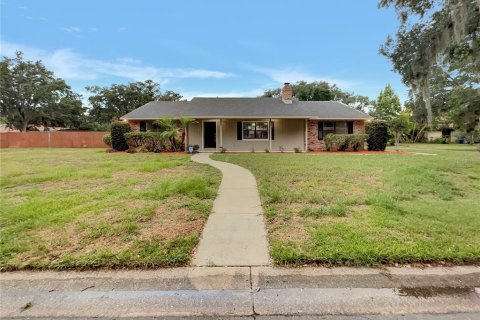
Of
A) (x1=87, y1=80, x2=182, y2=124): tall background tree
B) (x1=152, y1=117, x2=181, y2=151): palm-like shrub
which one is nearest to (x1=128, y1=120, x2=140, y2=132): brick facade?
(x1=152, y1=117, x2=181, y2=151): palm-like shrub

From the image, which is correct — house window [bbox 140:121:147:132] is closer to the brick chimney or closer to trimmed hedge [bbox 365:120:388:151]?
the brick chimney

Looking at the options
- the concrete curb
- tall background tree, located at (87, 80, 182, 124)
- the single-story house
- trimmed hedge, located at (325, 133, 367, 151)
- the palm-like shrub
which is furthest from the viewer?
tall background tree, located at (87, 80, 182, 124)

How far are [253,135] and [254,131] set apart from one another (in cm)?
28

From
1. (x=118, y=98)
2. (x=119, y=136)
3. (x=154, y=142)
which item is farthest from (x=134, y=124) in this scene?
(x=118, y=98)

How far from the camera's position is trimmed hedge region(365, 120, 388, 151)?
18625 millimetres

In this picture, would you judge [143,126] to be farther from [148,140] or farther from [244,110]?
[244,110]

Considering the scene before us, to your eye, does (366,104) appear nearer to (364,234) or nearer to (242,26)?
(242,26)

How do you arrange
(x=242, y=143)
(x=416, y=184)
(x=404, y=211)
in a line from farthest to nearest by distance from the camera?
1. (x=242, y=143)
2. (x=416, y=184)
3. (x=404, y=211)

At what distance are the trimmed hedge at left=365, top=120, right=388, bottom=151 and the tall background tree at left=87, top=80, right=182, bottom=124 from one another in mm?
29484

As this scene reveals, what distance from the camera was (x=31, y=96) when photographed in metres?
32.8

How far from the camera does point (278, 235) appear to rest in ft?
12.8

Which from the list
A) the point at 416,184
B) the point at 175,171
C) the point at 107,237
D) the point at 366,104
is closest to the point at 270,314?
the point at 107,237

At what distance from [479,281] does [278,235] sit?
2201 mm

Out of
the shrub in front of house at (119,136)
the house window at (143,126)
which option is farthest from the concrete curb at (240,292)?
the house window at (143,126)
